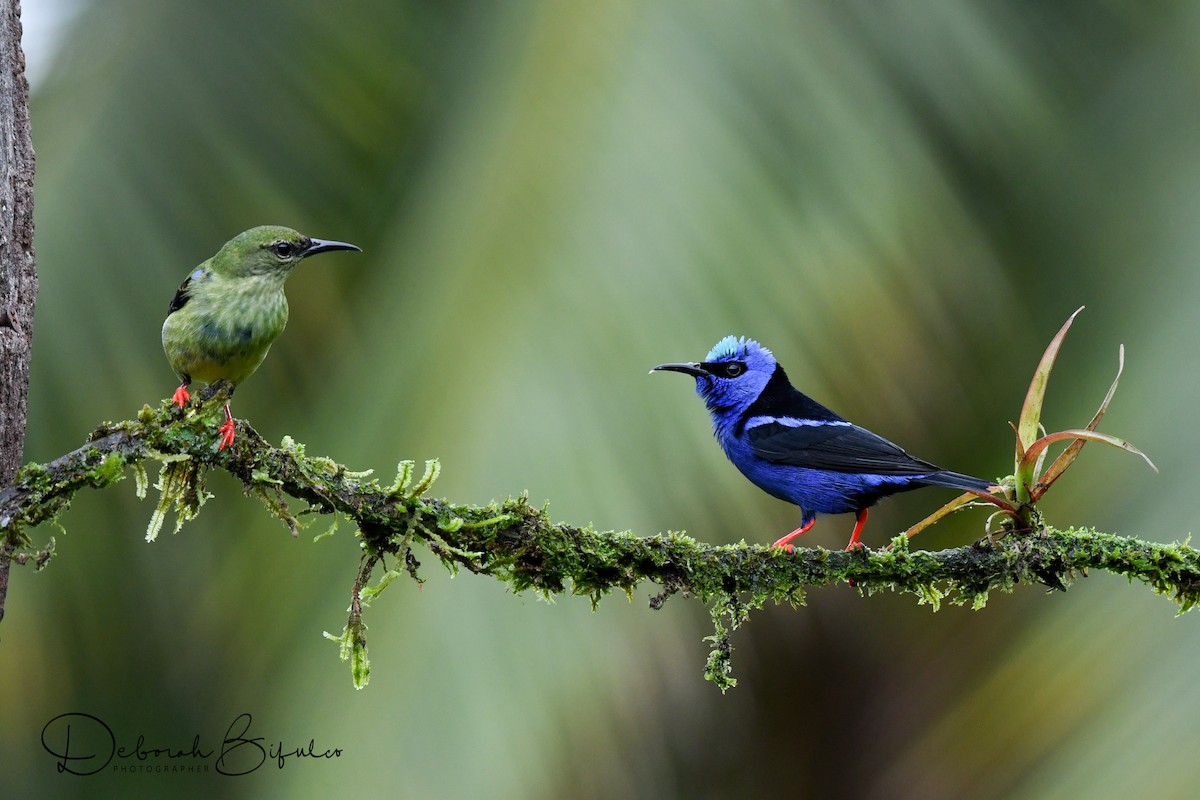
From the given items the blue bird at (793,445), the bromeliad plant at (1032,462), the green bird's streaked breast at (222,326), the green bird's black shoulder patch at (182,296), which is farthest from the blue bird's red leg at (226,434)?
the bromeliad plant at (1032,462)

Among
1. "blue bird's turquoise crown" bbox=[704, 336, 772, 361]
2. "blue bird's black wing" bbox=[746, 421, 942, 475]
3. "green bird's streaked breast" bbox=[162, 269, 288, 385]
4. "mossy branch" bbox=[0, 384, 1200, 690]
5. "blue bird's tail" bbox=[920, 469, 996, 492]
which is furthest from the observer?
"blue bird's turquoise crown" bbox=[704, 336, 772, 361]

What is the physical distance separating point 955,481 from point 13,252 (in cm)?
243

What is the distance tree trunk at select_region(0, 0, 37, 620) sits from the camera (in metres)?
2.33

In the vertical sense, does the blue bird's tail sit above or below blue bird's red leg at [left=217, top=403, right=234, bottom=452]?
below

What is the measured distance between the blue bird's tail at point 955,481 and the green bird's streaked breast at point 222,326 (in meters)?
2.01

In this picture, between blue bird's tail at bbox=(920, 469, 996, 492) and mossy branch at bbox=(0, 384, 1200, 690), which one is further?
blue bird's tail at bbox=(920, 469, 996, 492)

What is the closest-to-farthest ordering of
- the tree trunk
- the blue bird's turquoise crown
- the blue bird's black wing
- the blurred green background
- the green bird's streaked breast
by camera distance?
the tree trunk < the green bird's streaked breast < the blue bird's black wing < the blue bird's turquoise crown < the blurred green background

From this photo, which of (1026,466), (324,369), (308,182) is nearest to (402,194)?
(308,182)

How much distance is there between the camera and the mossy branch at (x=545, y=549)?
255cm

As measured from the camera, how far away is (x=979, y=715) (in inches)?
200

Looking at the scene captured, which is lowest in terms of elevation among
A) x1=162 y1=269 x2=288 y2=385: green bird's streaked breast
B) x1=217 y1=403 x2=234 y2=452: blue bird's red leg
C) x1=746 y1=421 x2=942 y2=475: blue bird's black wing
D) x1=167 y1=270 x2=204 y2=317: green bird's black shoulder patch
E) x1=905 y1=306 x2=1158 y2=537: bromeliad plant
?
x1=905 y1=306 x2=1158 y2=537: bromeliad plant

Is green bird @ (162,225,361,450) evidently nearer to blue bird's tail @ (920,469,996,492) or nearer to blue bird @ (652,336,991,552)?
blue bird @ (652,336,991,552)

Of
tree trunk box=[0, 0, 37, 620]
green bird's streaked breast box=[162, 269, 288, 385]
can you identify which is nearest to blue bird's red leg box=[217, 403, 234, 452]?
tree trunk box=[0, 0, 37, 620]

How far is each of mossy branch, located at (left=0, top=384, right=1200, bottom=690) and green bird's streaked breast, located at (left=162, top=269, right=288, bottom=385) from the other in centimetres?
52
